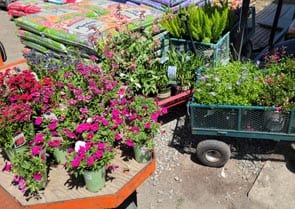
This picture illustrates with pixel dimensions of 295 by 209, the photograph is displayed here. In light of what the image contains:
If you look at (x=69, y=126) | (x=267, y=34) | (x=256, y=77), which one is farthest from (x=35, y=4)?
(x=69, y=126)

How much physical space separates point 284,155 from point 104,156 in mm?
3431

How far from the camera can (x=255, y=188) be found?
4.66 meters

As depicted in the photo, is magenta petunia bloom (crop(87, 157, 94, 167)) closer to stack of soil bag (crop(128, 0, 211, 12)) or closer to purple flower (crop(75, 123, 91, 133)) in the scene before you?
purple flower (crop(75, 123, 91, 133))

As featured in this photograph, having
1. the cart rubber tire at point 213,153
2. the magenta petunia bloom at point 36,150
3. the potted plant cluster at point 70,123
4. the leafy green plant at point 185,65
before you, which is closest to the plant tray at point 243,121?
the cart rubber tire at point 213,153

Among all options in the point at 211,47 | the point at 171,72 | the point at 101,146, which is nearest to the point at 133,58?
the point at 171,72

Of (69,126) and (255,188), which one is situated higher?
(69,126)

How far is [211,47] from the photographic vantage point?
5320mm

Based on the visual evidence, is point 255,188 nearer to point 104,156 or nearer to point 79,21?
point 104,156

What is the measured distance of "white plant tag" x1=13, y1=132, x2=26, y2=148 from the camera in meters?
2.63

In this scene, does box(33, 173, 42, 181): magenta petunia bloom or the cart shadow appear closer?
box(33, 173, 42, 181): magenta petunia bloom

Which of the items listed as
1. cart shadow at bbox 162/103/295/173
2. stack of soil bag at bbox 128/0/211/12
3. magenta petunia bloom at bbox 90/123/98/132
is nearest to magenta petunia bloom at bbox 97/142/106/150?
magenta petunia bloom at bbox 90/123/98/132

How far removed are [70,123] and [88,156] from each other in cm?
40

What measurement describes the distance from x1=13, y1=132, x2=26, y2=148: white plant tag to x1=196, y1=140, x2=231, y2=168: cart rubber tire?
2.75 metres

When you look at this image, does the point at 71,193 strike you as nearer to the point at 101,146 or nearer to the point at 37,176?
the point at 37,176
